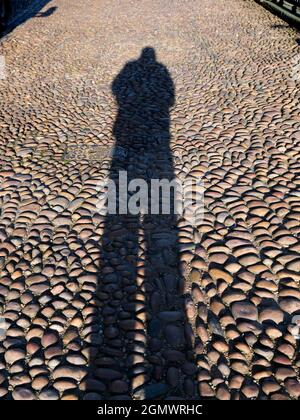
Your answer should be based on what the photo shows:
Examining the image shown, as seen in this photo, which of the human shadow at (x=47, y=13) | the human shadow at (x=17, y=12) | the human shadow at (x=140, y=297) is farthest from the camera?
the human shadow at (x=47, y=13)

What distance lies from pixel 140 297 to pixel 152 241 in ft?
2.21

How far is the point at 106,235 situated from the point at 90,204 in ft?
1.75

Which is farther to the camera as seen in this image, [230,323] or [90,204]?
[90,204]

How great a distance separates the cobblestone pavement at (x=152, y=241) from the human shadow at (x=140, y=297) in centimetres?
1

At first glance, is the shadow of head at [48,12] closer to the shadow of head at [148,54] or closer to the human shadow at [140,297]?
the shadow of head at [148,54]

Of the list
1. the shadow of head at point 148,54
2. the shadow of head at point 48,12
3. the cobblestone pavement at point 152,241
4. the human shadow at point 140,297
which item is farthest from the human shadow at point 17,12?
the human shadow at point 140,297

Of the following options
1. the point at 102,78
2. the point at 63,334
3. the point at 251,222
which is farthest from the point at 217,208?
the point at 102,78

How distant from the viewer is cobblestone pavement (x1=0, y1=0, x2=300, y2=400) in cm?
246

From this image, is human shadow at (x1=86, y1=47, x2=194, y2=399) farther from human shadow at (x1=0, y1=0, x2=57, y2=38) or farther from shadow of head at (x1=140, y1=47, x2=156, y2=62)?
human shadow at (x1=0, y1=0, x2=57, y2=38)

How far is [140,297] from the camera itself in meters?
2.91

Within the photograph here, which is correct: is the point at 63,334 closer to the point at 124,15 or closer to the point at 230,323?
the point at 230,323

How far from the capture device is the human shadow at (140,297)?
2389mm

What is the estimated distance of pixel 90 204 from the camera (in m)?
3.92

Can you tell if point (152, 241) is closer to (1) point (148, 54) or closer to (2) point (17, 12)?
(1) point (148, 54)
